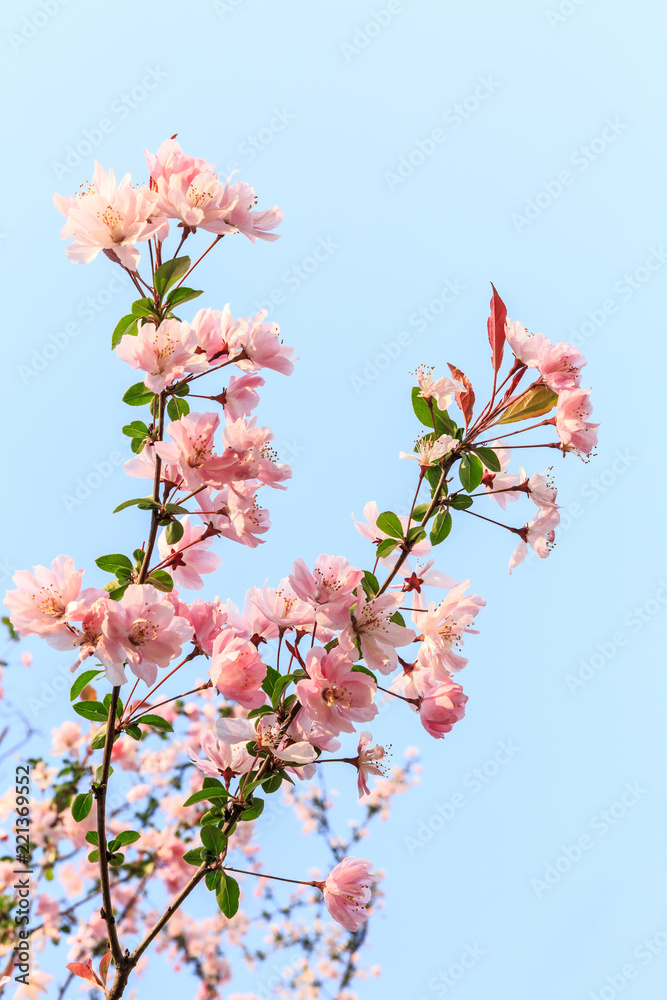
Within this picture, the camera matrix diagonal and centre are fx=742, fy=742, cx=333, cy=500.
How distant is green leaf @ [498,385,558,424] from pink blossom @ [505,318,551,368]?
0.06 metres

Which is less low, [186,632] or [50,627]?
[186,632]

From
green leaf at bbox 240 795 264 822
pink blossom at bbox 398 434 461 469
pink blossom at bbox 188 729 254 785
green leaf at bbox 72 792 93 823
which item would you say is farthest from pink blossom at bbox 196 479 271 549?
green leaf at bbox 72 792 93 823

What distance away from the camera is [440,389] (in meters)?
1.80

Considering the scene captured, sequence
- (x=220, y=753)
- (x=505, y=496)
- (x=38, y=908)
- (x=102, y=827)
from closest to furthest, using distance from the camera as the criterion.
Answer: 1. (x=102, y=827)
2. (x=220, y=753)
3. (x=505, y=496)
4. (x=38, y=908)

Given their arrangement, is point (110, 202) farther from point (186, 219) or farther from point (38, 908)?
point (38, 908)

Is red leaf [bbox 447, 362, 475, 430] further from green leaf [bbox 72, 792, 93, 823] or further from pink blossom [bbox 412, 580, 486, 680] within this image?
green leaf [bbox 72, 792, 93, 823]

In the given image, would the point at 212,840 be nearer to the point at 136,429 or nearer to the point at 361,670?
the point at 361,670

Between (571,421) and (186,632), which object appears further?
(571,421)

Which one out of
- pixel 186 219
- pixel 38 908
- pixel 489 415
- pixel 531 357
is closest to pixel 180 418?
pixel 186 219

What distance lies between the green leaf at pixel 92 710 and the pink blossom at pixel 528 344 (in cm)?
130

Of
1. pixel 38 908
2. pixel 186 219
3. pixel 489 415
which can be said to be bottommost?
pixel 38 908

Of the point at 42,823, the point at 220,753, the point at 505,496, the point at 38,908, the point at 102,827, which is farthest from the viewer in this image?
the point at 38,908

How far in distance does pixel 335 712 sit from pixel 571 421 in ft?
2.93

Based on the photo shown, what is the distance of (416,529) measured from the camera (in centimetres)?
175
